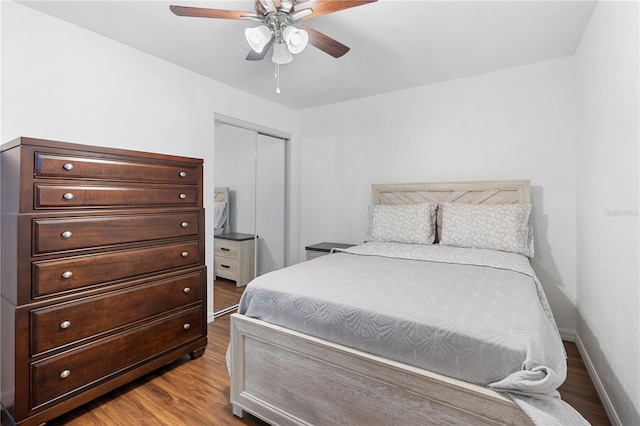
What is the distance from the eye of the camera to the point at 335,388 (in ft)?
4.46

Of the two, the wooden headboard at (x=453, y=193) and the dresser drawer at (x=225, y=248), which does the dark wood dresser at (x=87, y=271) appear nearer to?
the dresser drawer at (x=225, y=248)

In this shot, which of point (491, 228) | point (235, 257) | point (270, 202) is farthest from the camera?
point (270, 202)

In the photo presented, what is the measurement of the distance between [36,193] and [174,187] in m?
0.75

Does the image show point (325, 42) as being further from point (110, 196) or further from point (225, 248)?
point (225, 248)

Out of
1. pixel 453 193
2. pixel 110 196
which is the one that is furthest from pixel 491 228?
pixel 110 196

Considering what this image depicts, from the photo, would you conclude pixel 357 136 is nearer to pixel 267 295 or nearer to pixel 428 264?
pixel 428 264

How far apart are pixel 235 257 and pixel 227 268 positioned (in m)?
0.15

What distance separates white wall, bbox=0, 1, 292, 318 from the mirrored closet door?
0.18 meters

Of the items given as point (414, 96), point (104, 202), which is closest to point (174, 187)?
point (104, 202)

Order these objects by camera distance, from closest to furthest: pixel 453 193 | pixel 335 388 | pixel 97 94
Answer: pixel 335 388, pixel 97 94, pixel 453 193

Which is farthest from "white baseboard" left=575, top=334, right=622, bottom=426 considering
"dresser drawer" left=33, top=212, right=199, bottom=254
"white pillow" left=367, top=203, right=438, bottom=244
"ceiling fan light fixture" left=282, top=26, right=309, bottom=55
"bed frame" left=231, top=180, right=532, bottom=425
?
"dresser drawer" left=33, top=212, right=199, bottom=254

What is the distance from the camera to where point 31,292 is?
5.04 feet

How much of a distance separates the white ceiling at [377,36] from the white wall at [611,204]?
33cm

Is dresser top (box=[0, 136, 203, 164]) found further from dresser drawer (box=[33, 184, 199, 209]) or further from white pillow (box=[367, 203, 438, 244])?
white pillow (box=[367, 203, 438, 244])
